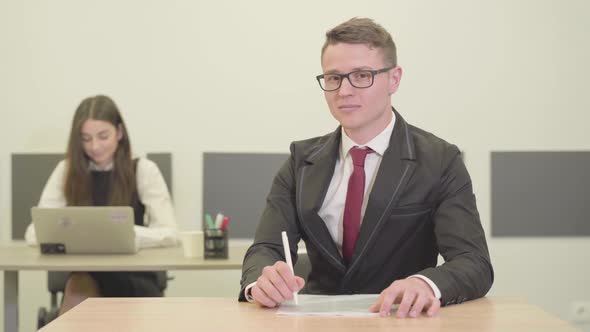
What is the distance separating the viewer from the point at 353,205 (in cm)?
189

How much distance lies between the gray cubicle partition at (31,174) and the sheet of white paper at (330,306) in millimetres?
2280

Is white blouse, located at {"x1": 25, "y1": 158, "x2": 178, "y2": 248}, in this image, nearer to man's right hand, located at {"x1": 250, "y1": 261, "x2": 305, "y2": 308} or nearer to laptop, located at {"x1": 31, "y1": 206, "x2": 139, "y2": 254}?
laptop, located at {"x1": 31, "y1": 206, "x2": 139, "y2": 254}

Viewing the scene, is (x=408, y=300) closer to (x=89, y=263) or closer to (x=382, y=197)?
(x=382, y=197)

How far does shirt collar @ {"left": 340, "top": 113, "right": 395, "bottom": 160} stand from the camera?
6.38 ft

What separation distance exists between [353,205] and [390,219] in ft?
0.32

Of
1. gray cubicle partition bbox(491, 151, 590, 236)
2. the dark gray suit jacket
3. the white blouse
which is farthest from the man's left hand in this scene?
gray cubicle partition bbox(491, 151, 590, 236)

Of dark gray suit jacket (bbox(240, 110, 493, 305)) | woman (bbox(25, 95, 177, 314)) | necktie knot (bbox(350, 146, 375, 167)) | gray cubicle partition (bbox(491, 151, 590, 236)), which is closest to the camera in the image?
dark gray suit jacket (bbox(240, 110, 493, 305))

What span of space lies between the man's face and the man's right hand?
0.49 m

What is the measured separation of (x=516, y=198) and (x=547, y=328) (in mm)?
→ 2736

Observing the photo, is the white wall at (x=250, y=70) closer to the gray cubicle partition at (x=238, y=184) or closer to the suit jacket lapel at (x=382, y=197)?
the gray cubicle partition at (x=238, y=184)

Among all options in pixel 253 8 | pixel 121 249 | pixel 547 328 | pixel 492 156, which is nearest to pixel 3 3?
pixel 253 8

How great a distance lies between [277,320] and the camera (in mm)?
1421

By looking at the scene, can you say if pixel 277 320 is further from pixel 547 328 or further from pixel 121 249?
pixel 121 249

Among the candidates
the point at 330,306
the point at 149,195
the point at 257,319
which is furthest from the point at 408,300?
the point at 149,195
